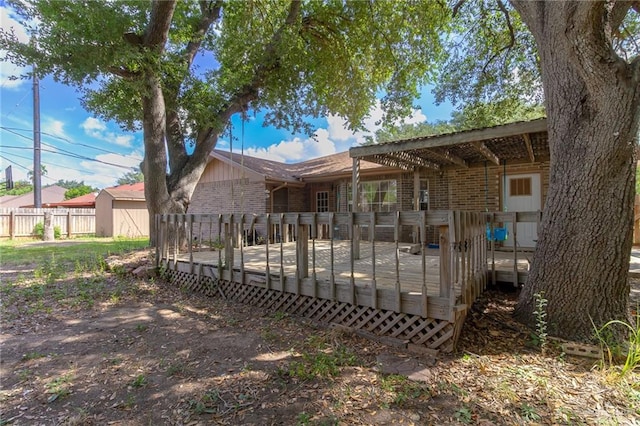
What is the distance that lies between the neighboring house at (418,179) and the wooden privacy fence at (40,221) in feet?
26.2

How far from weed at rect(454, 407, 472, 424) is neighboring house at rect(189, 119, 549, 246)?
15.4ft

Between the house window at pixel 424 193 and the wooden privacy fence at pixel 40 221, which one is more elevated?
the house window at pixel 424 193

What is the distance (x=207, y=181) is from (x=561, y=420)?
14319 millimetres

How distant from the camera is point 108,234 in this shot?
1780cm

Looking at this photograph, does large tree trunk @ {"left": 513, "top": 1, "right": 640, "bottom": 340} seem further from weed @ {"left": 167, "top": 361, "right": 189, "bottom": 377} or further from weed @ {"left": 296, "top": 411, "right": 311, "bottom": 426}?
weed @ {"left": 167, "top": 361, "right": 189, "bottom": 377}

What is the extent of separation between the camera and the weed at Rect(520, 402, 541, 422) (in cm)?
223

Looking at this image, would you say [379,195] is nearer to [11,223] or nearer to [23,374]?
[23,374]

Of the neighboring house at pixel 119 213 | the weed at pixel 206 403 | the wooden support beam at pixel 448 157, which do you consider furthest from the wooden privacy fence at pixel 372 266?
the neighboring house at pixel 119 213

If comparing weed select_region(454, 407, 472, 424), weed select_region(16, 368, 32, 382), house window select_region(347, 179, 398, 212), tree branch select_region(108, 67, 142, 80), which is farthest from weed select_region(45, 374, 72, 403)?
house window select_region(347, 179, 398, 212)

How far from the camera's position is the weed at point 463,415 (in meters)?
2.20

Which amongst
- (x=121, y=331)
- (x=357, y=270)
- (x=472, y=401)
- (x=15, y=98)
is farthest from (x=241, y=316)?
(x=15, y=98)

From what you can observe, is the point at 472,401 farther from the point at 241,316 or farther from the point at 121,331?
the point at 121,331

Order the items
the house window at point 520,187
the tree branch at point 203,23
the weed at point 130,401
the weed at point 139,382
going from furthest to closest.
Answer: the tree branch at point 203,23
the house window at point 520,187
the weed at point 139,382
the weed at point 130,401

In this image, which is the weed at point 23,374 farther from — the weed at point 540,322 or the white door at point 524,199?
the white door at point 524,199
